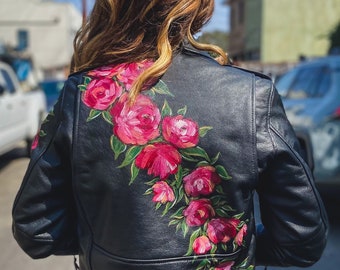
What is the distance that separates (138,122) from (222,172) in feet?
0.82

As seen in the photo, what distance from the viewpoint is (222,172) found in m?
1.24

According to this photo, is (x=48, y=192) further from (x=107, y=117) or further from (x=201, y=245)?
(x=201, y=245)

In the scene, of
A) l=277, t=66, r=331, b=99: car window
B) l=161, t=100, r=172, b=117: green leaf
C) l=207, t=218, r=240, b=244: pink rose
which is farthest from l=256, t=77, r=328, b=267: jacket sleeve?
l=277, t=66, r=331, b=99: car window

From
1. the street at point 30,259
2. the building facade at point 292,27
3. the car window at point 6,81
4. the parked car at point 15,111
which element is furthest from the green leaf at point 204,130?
the building facade at point 292,27

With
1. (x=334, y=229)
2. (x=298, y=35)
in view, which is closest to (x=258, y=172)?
(x=334, y=229)

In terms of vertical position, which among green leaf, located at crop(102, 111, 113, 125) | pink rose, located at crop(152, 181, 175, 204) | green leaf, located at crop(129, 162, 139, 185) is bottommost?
pink rose, located at crop(152, 181, 175, 204)

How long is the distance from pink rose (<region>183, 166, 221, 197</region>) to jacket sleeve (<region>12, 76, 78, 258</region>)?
33cm

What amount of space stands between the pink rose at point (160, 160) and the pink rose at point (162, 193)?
22 mm

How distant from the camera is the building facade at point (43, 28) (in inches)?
1694

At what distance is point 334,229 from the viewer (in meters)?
4.54

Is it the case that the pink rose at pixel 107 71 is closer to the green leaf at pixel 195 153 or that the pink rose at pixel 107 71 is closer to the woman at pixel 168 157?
the woman at pixel 168 157

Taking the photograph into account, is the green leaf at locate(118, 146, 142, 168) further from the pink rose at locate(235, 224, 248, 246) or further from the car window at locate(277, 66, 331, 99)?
the car window at locate(277, 66, 331, 99)

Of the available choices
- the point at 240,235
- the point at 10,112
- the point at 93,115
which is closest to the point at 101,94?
the point at 93,115

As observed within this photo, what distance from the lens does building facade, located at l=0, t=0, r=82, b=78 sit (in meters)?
43.0
